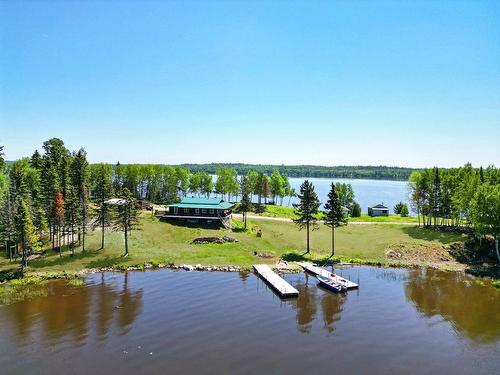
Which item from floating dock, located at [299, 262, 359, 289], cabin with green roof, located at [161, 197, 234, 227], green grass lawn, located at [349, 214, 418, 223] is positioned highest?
cabin with green roof, located at [161, 197, 234, 227]

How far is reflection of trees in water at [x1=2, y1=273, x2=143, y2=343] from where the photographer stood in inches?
1326

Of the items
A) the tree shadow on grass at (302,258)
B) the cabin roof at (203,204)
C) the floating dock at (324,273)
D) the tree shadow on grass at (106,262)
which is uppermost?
the cabin roof at (203,204)

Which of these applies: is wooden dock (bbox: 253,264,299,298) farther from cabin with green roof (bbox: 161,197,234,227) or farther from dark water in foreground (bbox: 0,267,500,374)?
cabin with green roof (bbox: 161,197,234,227)

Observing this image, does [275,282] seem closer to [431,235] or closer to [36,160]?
[431,235]

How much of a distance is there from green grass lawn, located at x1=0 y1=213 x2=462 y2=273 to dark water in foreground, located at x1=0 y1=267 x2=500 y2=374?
8283 mm

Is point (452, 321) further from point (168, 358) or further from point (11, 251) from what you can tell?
point (11, 251)

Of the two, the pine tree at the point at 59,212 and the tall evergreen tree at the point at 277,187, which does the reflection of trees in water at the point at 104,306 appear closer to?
the pine tree at the point at 59,212

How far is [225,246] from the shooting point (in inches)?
2594

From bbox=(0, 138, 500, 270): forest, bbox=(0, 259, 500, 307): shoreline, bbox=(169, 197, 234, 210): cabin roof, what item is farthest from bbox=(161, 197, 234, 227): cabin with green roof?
bbox=(0, 259, 500, 307): shoreline

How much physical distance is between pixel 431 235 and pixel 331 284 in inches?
1603

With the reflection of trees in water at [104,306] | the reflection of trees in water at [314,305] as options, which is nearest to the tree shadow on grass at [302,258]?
the reflection of trees in water at [314,305]

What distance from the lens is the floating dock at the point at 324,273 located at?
4705 cm

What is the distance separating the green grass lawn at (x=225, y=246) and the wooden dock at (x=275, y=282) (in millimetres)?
3908

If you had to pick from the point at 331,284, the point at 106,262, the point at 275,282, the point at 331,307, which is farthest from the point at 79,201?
the point at 331,307
